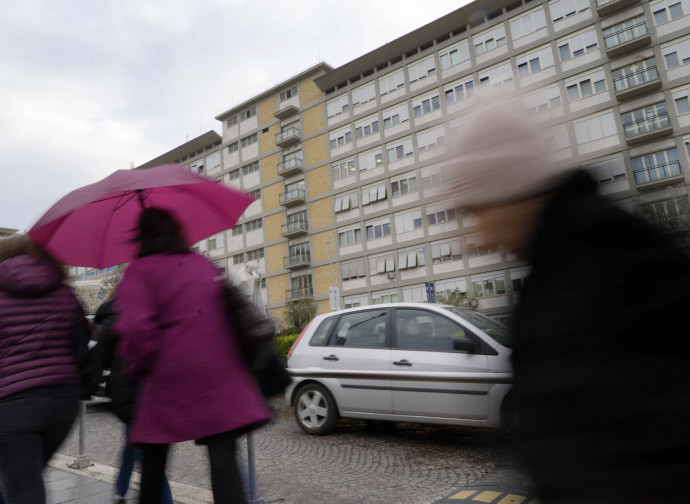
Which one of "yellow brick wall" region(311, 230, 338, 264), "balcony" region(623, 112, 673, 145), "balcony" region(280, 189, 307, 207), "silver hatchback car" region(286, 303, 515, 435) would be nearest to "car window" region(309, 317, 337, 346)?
"silver hatchback car" region(286, 303, 515, 435)

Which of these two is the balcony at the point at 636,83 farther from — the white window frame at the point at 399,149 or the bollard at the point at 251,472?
the bollard at the point at 251,472

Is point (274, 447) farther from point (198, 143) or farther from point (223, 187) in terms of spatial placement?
point (198, 143)

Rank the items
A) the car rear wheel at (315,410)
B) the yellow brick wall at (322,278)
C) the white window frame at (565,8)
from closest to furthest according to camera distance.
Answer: the car rear wheel at (315,410) < the white window frame at (565,8) < the yellow brick wall at (322,278)

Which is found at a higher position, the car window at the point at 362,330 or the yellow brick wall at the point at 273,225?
the yellow brick wall at the point at 273,225

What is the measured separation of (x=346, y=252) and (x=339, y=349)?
33.0 metres

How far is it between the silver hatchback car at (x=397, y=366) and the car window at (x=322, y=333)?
1 cm

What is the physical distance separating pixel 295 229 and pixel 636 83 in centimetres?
2619

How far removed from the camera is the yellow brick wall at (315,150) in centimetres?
4191

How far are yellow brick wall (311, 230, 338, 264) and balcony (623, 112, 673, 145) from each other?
70.8ft

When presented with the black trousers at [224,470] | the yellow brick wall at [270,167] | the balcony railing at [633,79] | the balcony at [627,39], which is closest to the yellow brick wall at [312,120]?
the yellow brick wall at [270,167]

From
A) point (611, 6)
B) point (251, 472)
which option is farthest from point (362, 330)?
point (611, 6)

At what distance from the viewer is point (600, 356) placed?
82 cm

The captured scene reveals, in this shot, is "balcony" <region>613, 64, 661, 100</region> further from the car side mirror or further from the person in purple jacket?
the person in purple jacket

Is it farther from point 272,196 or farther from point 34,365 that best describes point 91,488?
point 272,196
